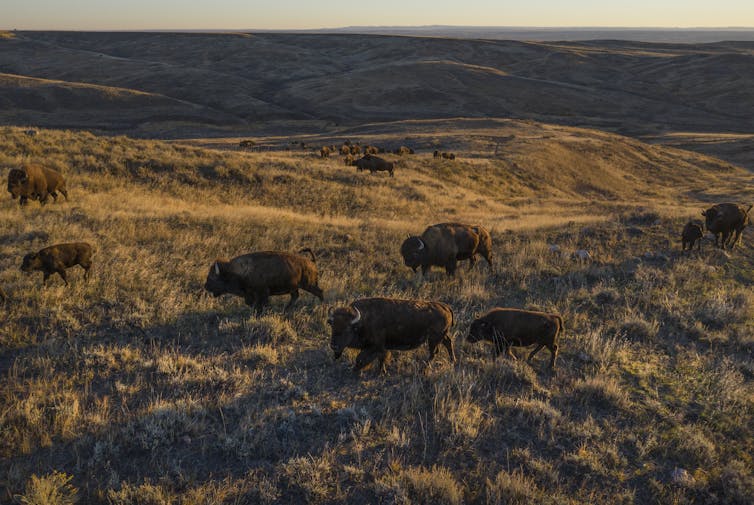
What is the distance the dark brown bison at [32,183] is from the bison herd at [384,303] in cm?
732

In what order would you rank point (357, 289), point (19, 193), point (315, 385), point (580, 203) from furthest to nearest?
point (580, 203) → point (19, 193) → point (357, 289) → point (315, 385)

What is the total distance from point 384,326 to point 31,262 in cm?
737

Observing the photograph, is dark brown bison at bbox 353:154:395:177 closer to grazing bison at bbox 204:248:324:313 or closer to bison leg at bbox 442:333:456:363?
grazing bison at bbox 204:248:324:313

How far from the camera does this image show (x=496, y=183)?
1479 inches

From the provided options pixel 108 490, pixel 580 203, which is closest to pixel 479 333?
pixel 108 490

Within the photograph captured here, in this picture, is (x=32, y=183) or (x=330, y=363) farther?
(x=32, y=183)

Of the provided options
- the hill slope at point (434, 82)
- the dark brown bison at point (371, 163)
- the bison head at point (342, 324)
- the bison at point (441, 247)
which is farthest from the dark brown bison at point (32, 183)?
the hill slope at point (434, 82)

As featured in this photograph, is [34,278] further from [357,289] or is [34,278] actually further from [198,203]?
[198,203]

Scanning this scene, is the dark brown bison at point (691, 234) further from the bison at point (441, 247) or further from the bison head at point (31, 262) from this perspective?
the bison head at point (31, 262)

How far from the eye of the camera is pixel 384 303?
7.12m

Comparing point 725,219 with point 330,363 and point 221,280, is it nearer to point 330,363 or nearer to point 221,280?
point 330,363

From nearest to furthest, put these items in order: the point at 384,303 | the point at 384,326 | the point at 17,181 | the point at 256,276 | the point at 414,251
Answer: the point at 384,326
the point at 384,303
the point at 256,276
the point at 414,251
the point at 17,181

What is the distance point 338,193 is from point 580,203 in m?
15.9

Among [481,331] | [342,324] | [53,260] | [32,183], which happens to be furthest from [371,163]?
[342,324]
